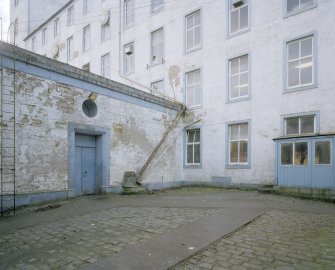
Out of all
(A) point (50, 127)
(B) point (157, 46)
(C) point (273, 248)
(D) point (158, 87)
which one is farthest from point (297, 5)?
(C) point (273, 248)

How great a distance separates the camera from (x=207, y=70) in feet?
52.7

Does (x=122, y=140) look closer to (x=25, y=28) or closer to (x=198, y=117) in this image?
(x=198, y=117)

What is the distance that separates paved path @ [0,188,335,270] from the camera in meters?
4.32

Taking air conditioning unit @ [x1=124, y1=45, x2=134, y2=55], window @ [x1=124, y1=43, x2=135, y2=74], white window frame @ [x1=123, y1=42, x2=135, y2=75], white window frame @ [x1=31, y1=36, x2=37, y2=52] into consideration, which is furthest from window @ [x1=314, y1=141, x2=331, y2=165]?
white window frame @ [x1=31, y1=36, x2=37, y2=52]

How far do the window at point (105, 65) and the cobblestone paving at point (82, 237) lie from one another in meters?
17.0

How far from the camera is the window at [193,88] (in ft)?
54.4

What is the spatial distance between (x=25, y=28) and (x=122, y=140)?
1044 inches

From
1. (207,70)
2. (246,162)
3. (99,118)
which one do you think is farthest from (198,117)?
(99,118)

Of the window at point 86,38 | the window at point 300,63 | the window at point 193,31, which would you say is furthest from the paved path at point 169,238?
the window at point 86,38

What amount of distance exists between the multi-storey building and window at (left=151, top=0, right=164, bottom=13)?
0.07 metres

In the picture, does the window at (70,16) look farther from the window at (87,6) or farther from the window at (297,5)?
the window at (297,5)

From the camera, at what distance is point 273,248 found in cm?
486

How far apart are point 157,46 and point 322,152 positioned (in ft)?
41.1

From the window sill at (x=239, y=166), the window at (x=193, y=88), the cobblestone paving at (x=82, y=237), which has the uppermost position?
the window at (x=193, y=88)
